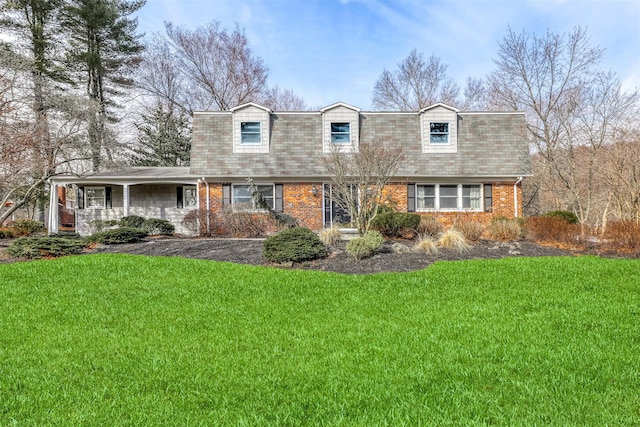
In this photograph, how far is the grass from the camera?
271 centimetres

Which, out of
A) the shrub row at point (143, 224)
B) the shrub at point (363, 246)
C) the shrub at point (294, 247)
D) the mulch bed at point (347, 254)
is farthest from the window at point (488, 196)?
the shrub row at point (143, 224)

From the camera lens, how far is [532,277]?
659 cm

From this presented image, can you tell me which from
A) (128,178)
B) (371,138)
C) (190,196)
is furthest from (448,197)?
(128,178)

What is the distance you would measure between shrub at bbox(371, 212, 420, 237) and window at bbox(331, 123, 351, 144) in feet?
18.7

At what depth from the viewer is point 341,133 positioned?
56.2 ft

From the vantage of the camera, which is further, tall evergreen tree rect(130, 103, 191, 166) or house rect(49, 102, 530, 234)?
tall evergreen tree rect(130, 103, 191, 166)

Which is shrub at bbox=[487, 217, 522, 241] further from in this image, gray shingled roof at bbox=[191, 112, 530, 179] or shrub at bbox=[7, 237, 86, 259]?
shrub at bbox=[7, 237, 86, 259]

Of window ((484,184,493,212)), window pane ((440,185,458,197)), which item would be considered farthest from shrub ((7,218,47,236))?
window ((484,184,493,212))

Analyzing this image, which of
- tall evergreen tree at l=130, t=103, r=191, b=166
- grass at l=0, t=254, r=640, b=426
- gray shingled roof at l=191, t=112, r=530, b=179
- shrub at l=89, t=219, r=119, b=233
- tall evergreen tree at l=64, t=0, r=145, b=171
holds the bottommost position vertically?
grass at l=0, t=254, r=640, b=426

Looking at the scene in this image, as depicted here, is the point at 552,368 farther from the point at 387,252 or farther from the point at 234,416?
the point at 387,252

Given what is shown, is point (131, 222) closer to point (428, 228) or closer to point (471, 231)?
point (428, 228)

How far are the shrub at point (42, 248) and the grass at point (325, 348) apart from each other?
352 centimetres

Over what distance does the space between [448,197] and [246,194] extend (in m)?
8.69

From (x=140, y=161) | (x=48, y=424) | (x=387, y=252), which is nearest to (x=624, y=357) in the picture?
(x=48, y=424)
